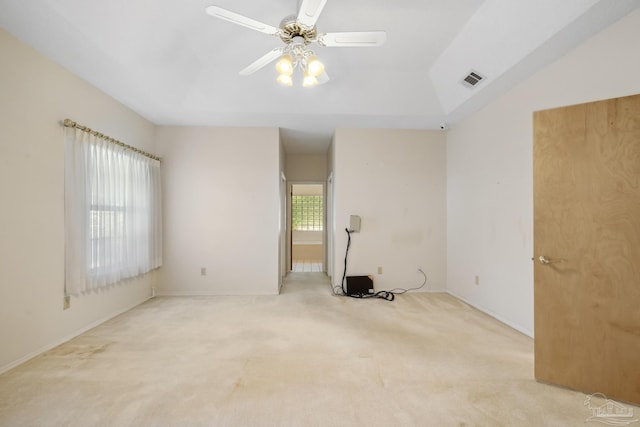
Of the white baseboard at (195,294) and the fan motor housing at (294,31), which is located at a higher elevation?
the fan motor housing at (294,31)

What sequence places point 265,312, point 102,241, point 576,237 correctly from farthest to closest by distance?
point 265,312
point 102,241
point 576,237

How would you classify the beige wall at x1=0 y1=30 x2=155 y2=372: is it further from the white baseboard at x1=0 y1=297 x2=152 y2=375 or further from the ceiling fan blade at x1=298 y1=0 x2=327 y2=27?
the ceiling fan blade at x1=298 y1=0 x2=327 y2=27

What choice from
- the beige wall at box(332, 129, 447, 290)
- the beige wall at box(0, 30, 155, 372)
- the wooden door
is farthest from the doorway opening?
the wooden door

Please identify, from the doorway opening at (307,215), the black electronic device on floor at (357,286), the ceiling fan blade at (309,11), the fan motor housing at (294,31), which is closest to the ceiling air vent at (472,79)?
the fan motor housing at (294,31)

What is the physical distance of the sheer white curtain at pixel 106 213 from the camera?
2.71 metres

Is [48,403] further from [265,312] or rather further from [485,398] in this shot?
[485,398]

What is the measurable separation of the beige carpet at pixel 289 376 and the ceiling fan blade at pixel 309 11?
2413 mm

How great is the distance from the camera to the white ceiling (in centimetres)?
215

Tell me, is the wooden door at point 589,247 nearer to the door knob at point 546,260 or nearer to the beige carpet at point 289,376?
the door knob at point 546,260

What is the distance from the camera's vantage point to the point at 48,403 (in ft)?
5.75

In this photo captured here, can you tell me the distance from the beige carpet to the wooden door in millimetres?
250

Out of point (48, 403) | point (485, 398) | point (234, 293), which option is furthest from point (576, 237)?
point (234, 293)

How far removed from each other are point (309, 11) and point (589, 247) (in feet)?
7.58

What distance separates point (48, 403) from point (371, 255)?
12.2 feet
